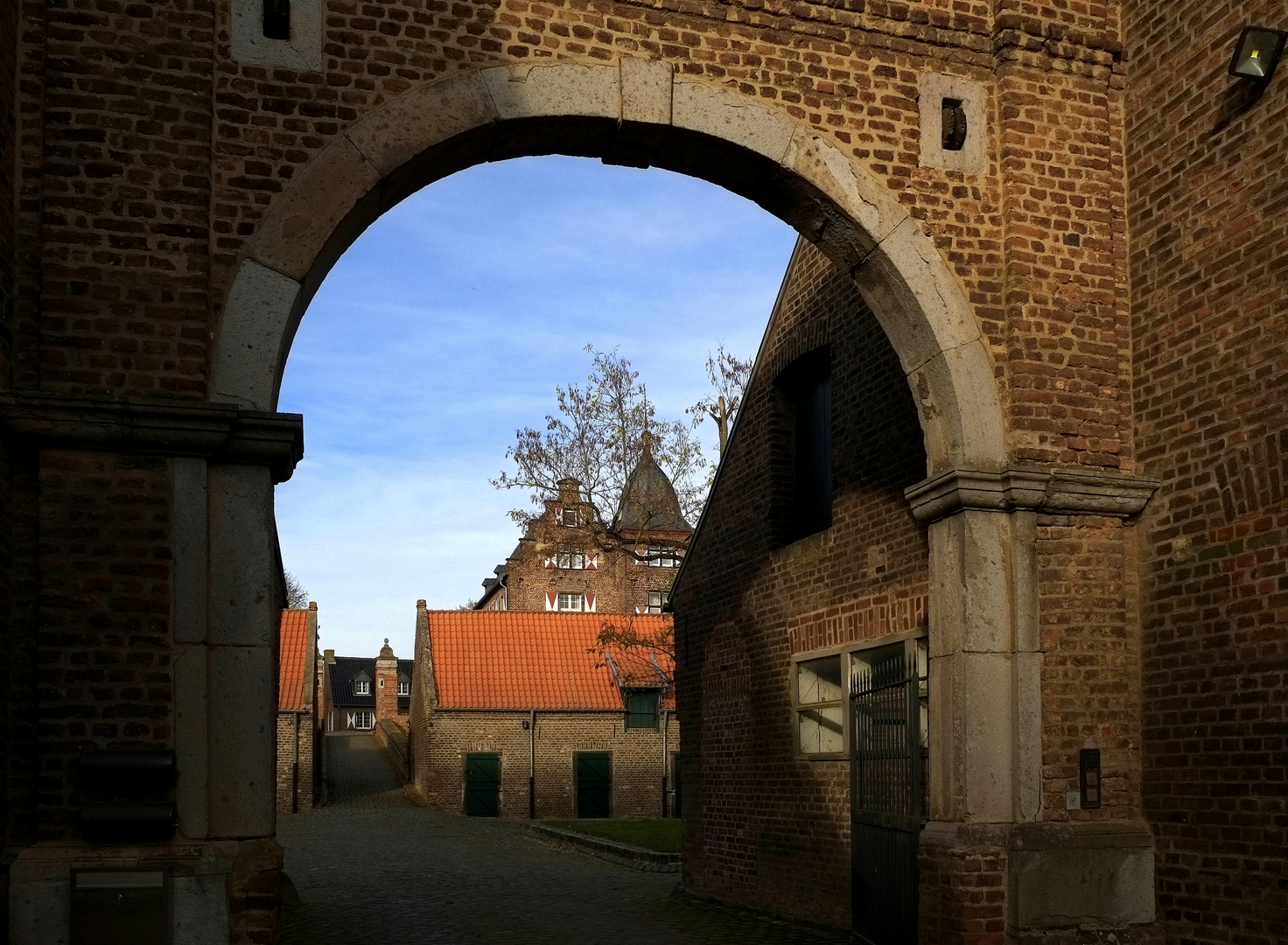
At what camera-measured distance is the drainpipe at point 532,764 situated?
1329 inches

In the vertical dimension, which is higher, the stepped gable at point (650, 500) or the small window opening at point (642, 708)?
the stepped gable at point (650, 500)

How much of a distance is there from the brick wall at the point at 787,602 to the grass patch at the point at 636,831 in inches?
225

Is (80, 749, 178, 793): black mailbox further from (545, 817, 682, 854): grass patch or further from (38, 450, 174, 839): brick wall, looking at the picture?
(545, 817, 682, 854): grass patch

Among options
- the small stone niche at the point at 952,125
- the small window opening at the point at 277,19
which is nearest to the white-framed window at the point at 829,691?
the small stone niche at the point at 952,125

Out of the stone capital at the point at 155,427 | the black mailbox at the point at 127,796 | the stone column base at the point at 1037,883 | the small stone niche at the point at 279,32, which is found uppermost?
the small stone niche at the point at 279,32

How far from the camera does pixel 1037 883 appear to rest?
8125mm

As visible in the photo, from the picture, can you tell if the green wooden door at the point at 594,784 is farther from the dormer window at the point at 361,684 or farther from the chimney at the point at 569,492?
the dormer window at the point at 361,684

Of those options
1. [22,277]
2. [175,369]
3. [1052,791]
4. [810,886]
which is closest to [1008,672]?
[1052,791]

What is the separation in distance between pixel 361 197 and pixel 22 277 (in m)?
1.79

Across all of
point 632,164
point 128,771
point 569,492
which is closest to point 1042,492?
point 632,164

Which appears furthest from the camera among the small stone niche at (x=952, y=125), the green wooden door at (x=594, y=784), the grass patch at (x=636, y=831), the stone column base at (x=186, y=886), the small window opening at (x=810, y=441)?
the green wooden door at (x=594, y=784)

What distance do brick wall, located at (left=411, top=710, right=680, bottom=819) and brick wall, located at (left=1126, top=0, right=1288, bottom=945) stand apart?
87.2 feet

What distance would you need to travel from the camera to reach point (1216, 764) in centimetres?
796

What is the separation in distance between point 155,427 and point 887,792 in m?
5.50
